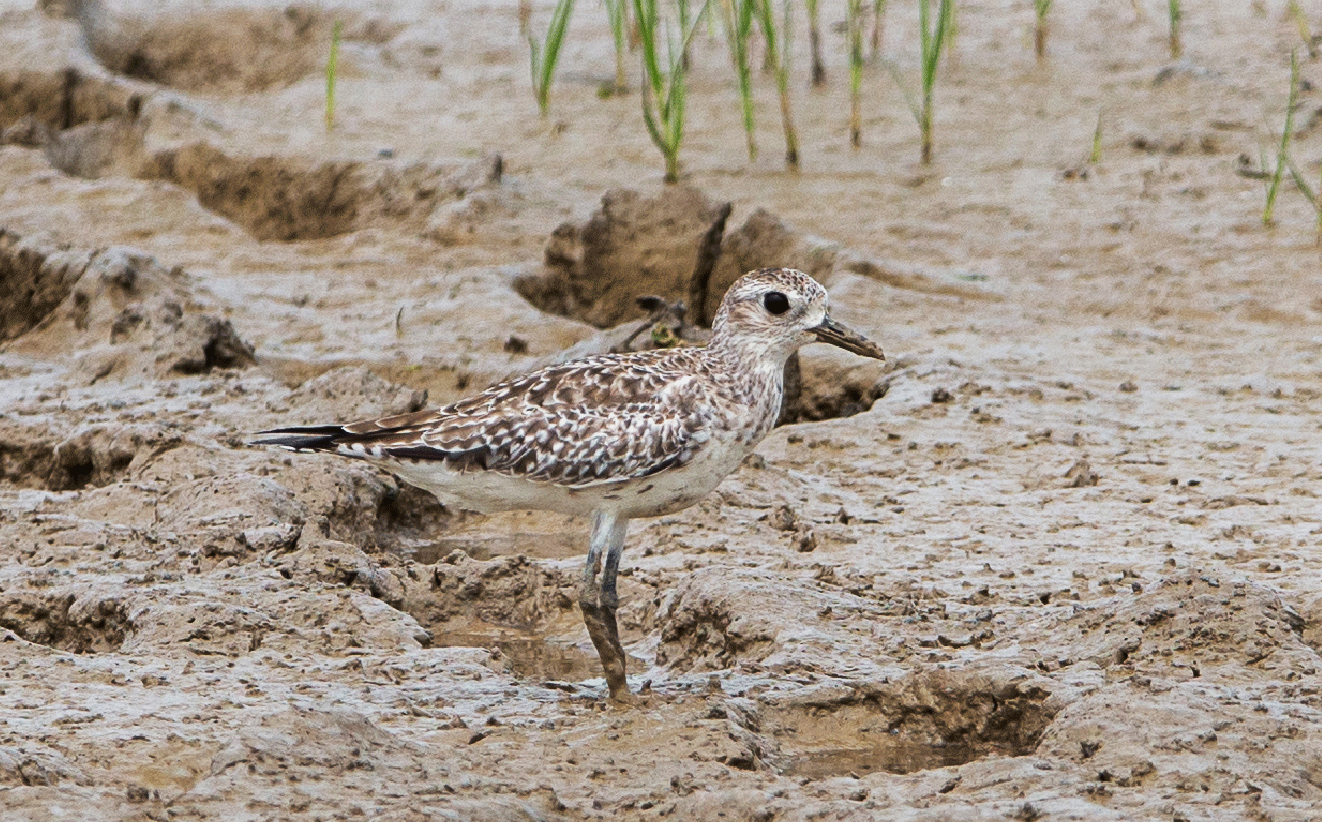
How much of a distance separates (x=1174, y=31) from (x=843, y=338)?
642 centimetres

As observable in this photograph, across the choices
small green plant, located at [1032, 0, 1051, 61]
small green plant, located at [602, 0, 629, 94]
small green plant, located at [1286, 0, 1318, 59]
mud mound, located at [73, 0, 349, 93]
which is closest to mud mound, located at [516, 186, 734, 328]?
small green plant, located at [602, 0, 629, 94]

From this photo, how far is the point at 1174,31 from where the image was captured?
34.0 feet

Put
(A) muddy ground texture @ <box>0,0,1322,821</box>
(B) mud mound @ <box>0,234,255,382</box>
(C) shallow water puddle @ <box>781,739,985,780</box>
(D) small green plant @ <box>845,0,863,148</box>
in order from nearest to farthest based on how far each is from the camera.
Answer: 1. (A) muddy ground texture @ <box>0,0,1322,821</box>
2. (C) shallow water puddle @ <box>781,739,985,780</box>
3. (B) mud mound @ <box>0,234,255,382</box>
4. (D) small green plant @ <box>845,0,863,148</box>

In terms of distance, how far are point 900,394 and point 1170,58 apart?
4900 millimetres

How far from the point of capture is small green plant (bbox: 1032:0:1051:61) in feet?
33.2

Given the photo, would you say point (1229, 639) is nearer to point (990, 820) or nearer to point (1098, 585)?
point (1098, 585)

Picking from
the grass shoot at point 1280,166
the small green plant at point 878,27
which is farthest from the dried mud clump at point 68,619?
the small green plant at point 878,27

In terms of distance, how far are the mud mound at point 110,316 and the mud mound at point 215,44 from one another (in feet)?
13.4

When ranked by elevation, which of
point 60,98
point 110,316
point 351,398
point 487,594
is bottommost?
point 487,594

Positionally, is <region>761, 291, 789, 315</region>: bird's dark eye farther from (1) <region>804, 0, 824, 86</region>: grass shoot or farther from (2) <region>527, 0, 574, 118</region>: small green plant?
(1) <region>804, 0, 824, 86</region>: grass shoot

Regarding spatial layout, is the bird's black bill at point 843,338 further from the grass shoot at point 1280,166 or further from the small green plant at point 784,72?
the small green plant at point 784,72

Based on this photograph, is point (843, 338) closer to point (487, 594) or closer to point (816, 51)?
point (487, 594)

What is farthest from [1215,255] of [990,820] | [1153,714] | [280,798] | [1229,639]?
[280,798]

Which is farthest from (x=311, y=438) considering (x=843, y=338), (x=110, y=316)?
(x=110, y=316)
